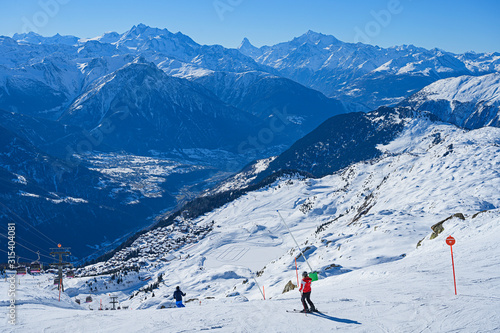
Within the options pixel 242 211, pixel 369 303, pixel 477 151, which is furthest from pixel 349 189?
pixel 369 303

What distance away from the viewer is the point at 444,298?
25484 mm

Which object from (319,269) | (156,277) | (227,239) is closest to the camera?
(319,269)

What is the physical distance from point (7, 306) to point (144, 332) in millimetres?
13542

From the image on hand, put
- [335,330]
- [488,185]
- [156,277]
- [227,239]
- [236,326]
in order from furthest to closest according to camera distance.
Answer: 1. [227,239]
2. [156,277]
3. [488,185]
4. [236,326]
5. [335,330]

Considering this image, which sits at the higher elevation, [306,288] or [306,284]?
[306,284]

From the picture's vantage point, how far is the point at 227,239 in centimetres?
14500

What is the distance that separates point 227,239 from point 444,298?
401 feet

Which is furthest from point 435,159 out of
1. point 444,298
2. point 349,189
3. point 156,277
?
point 444,298

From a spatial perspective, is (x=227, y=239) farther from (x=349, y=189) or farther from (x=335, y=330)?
(x=335, y=330)

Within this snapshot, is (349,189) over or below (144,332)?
→ over

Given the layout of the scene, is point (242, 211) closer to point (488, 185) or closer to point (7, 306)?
point (488, 185)

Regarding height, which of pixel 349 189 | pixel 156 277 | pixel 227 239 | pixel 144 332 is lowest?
pixel 144 332

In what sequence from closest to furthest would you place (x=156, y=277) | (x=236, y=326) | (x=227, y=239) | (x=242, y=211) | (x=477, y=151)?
1. (x=236, y=326)
2. (x=477, y=151)
3. (x=156, y=277)
4. (x=227, y=239)
5. (x=242, y=211)

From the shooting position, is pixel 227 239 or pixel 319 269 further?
pixel 227 239
